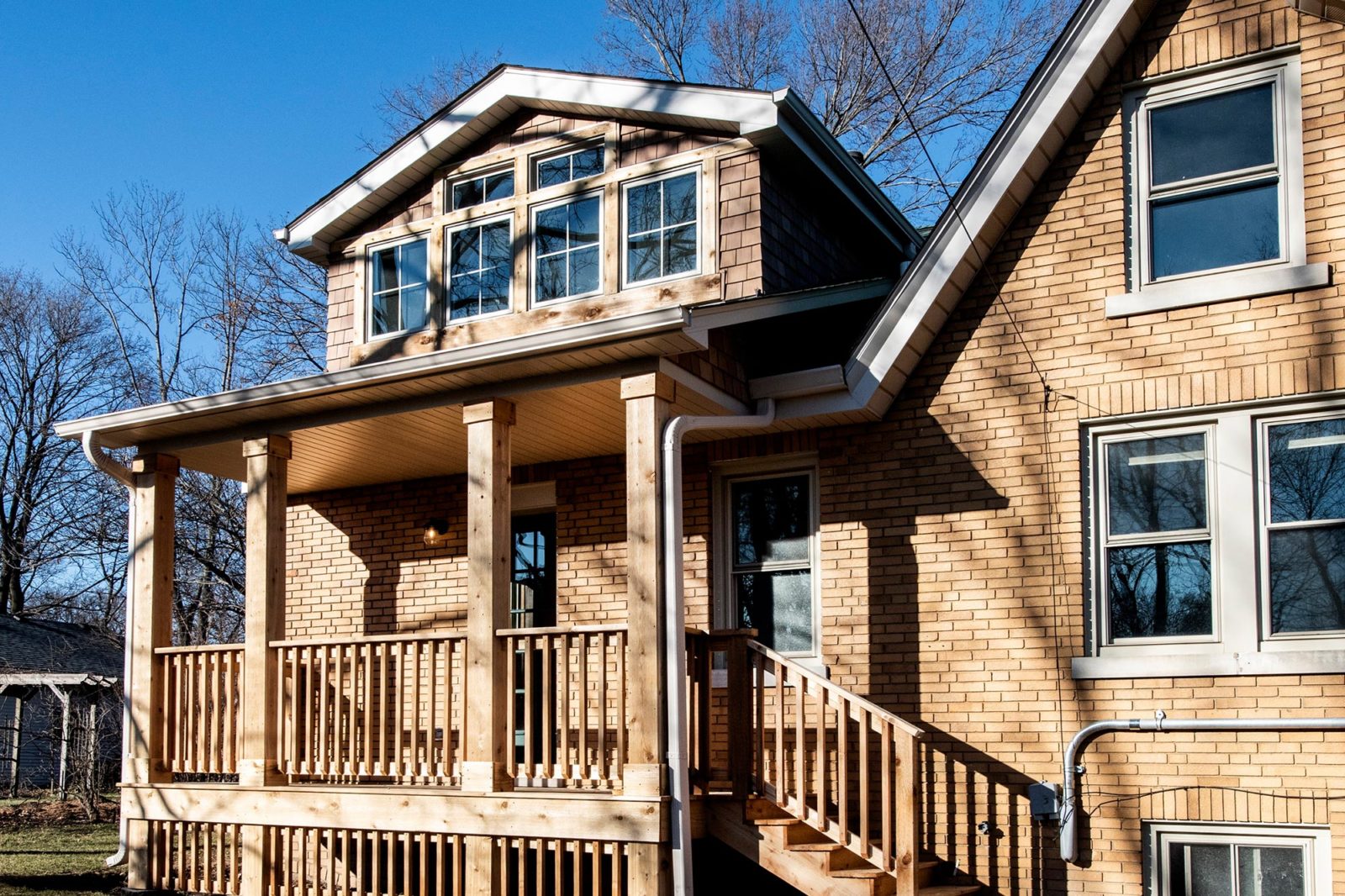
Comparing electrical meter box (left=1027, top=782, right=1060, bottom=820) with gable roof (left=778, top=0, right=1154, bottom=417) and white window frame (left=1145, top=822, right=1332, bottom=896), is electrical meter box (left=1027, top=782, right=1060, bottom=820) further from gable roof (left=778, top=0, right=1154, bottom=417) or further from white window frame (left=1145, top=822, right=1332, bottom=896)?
gable roof (left=778, top=0, right=1154, bottom=417)

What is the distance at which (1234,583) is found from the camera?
804 centimetres

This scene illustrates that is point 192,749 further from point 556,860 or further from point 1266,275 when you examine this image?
point 1266,275

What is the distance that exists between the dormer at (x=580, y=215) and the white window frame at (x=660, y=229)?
0.01m

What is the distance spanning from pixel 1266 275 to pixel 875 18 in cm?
1736

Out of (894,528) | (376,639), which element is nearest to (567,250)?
(376,639)

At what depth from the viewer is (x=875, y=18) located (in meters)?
24.1

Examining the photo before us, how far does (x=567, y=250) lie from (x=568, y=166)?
0.82 meters

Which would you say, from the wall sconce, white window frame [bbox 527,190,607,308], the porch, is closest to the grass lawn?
the porch

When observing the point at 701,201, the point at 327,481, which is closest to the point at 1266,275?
the point at 701,201

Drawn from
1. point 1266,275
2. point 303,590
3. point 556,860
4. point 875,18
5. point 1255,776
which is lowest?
point 556,860

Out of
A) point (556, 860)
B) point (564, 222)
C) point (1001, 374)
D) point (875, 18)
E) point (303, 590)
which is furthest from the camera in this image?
point (875, 18)

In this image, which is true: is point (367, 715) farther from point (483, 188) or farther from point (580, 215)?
point (483, 188)

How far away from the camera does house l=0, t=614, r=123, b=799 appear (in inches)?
746

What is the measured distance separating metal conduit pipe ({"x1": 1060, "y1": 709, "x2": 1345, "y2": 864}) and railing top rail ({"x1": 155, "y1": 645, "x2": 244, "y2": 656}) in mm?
6028
